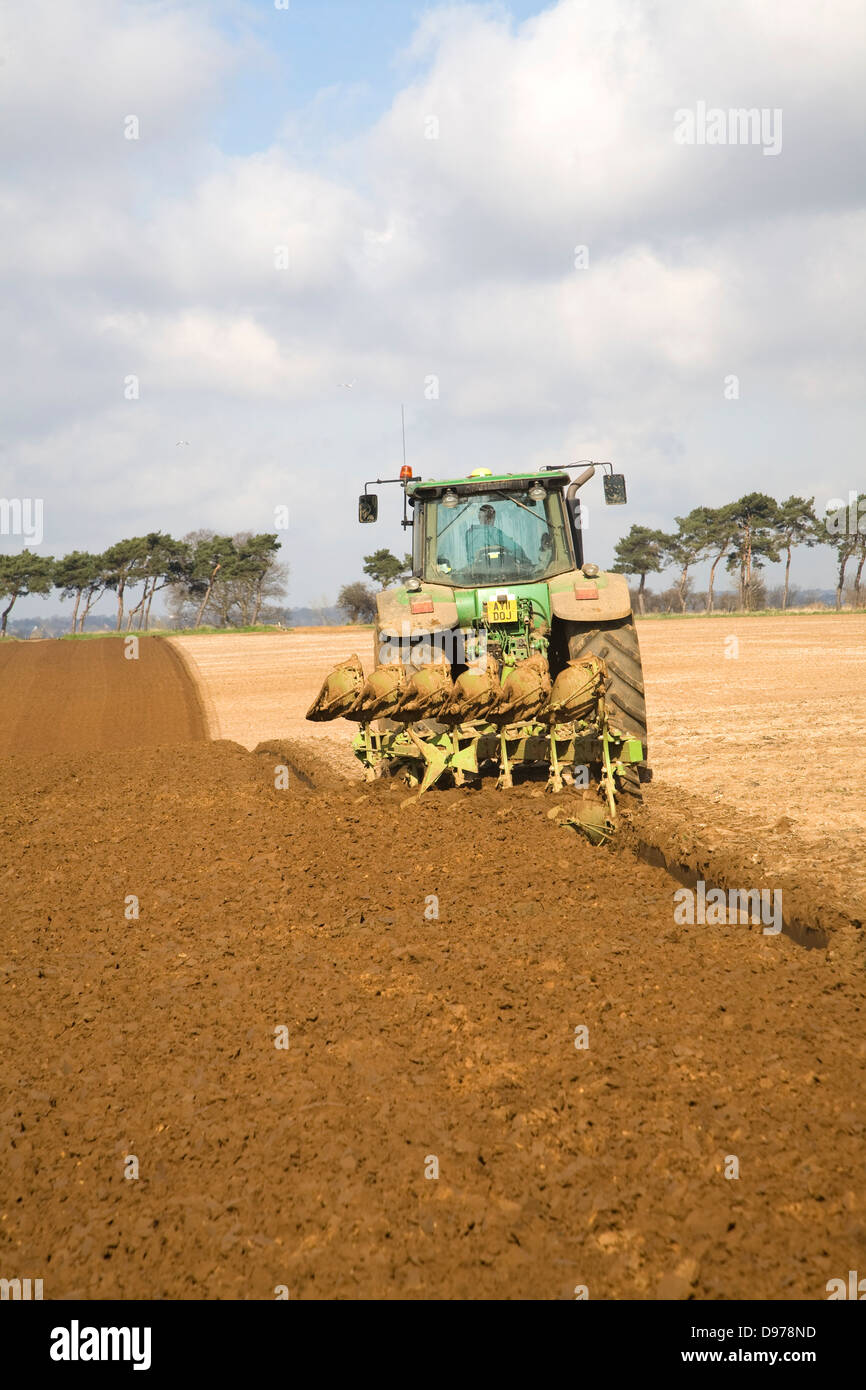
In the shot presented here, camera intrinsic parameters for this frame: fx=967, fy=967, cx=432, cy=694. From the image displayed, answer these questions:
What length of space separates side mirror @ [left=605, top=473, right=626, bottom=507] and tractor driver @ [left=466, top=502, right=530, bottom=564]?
0.86m

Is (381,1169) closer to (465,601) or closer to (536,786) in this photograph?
(536,786)

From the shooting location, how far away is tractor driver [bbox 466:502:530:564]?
801 centimetres

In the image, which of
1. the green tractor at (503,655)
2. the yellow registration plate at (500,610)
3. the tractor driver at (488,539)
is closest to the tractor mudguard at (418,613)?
the green tractor at (503,655)

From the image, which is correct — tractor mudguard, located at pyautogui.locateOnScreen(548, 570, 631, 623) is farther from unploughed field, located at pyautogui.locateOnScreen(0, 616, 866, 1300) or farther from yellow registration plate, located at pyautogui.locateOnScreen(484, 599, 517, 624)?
unploughed field, located at pyautogui.locateOnScreen(0, 616, 866, 1300)

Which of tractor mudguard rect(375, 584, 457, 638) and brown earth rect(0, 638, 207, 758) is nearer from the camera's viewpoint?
tractor mudguard rect(375, 584, 457, 638)

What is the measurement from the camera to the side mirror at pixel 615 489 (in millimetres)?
7895

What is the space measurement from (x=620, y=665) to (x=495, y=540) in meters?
1.67

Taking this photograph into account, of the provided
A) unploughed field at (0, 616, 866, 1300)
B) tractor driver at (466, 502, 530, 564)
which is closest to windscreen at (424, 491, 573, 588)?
tractor driver at (466, 502, 530, 564)

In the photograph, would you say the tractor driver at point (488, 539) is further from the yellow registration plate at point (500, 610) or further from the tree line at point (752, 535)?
the tree line at point (752, 535)

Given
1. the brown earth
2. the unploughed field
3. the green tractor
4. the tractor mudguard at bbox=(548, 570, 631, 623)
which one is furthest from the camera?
the brown earth

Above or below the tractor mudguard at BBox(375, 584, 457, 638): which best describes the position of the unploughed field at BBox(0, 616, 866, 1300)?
below

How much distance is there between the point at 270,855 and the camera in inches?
225

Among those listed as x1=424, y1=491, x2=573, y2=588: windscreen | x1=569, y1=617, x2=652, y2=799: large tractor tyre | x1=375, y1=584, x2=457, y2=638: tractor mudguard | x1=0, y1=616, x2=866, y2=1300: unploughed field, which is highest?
x1=424, y1=491, x2=573, y2=588: windscreen

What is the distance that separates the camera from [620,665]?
7.07 meters
